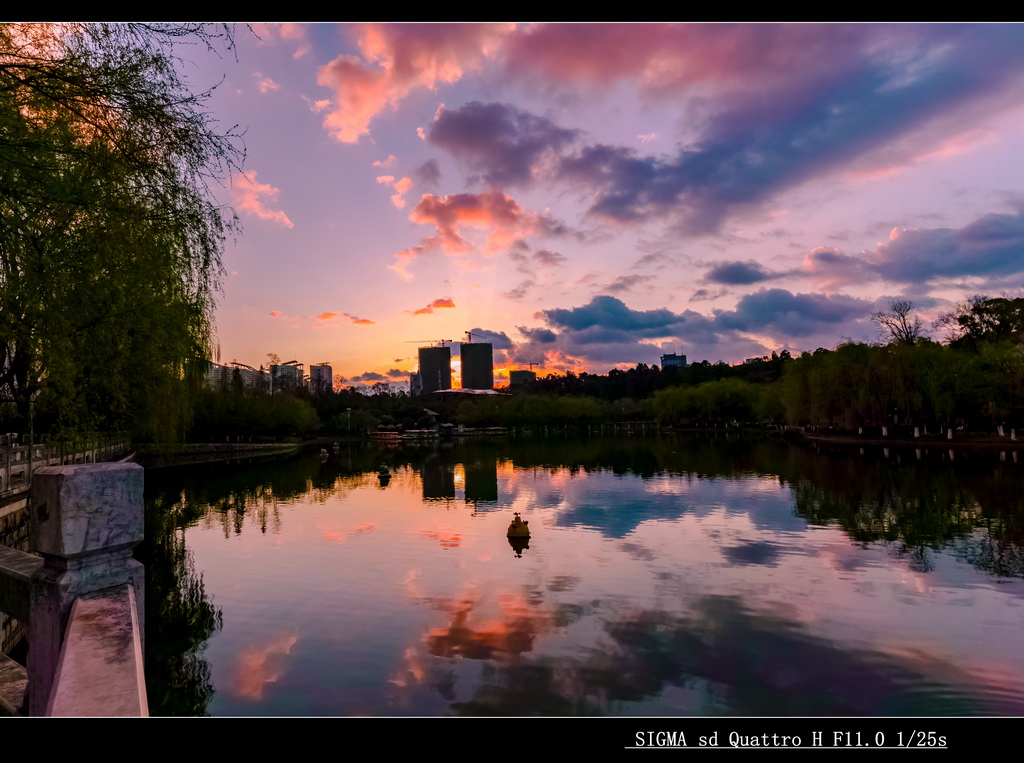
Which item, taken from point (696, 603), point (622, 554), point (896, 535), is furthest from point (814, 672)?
point (896, 535)

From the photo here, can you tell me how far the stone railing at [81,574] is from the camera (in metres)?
2.54

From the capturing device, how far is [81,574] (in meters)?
2.83

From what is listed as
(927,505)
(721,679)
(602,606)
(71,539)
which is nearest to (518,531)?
(602,606)

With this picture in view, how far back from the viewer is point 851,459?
3691 centimetres

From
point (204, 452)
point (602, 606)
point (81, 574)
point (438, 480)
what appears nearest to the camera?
point (81, 574)

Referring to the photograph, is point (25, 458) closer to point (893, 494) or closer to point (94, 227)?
point (94, 227)

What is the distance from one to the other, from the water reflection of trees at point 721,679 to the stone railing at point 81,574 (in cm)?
572

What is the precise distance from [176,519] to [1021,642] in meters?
25.2

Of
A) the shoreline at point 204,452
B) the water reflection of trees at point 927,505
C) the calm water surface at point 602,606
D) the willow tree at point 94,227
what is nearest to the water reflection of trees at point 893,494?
the water reflection of trees at point 927,505

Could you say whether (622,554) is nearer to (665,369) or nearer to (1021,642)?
(1021,642)

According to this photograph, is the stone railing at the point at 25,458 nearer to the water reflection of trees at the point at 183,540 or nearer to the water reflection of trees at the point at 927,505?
the water reflection of trees at the point at 183,540

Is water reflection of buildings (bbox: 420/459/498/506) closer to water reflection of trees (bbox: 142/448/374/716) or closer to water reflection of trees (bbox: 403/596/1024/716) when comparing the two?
water reflection of trees (bbox: 142/448/374/716)

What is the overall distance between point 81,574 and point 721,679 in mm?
8118
